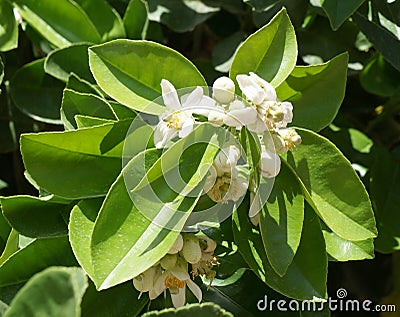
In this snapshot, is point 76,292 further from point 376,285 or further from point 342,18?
point 376,285

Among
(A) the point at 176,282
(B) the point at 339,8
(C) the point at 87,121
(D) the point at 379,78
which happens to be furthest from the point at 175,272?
(D) the point at 379,78

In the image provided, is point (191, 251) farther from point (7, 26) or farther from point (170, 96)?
point (7, 26)

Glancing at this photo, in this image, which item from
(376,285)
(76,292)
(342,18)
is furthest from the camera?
(376,285)

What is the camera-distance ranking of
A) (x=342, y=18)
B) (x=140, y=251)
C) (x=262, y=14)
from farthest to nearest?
(x=262, y=14) < (x=342, y=18) < (x=140, y=251)

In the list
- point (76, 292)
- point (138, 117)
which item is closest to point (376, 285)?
point (138, 117)

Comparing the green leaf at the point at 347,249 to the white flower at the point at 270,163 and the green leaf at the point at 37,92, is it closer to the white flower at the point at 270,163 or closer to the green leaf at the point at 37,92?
the white flower at the point at 270,163

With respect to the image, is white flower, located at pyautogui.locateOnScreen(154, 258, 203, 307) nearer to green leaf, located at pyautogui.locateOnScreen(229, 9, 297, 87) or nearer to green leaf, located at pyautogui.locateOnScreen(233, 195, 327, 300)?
green leaf, located at pyautogui.locateOnScreen(233, 195, 327, 300)
